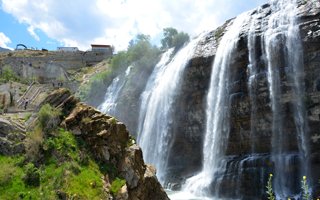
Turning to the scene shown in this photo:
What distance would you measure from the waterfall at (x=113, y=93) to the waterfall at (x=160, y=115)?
6240mm

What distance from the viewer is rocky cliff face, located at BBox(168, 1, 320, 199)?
31547 millimetres

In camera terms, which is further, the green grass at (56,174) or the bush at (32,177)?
the bush at (32,177)

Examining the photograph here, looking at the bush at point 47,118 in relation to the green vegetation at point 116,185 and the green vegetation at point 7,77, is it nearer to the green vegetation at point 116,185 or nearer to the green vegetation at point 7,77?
the green vegetation at point 116,185

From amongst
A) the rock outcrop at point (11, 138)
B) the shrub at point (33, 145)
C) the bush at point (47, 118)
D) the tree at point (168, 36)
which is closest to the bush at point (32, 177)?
the shrub at point (33, 145)

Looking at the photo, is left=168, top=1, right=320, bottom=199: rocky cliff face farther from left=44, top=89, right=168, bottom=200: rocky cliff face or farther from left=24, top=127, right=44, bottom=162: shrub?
left=24, top=127, right=44, bottom=162: shrub

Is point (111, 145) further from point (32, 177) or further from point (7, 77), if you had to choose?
point (7, 77)

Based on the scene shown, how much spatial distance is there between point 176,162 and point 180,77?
8246 millimetres

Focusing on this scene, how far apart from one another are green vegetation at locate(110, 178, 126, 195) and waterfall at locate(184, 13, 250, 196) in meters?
15.6

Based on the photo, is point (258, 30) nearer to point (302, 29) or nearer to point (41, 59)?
point (302, 29)

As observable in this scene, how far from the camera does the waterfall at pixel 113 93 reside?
178 ft

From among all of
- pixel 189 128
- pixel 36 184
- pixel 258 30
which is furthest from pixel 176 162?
pixel 36 184

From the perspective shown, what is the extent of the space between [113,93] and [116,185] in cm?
3983

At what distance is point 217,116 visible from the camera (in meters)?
37.0

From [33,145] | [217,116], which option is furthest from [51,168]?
[217,116]
